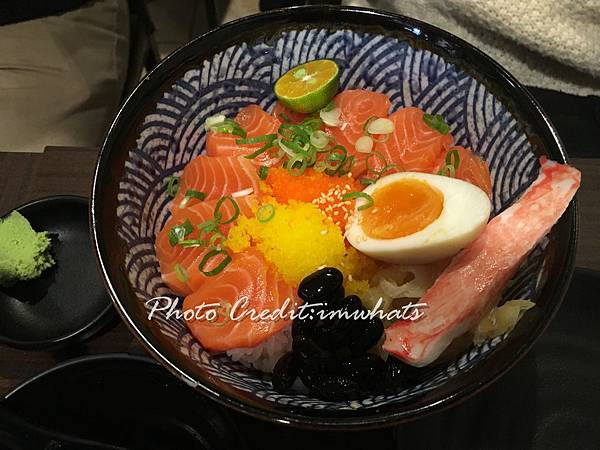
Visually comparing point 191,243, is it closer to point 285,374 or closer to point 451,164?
point 285,374

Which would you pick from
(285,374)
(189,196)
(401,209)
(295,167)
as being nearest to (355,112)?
(295,167)

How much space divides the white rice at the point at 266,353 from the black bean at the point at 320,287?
144 mm

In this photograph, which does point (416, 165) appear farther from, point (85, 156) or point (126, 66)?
point (126, 66)

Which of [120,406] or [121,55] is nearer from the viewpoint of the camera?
[120,406]

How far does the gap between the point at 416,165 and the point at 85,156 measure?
2.96 feet

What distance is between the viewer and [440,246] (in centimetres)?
108

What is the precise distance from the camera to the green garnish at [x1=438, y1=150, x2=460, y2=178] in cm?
125

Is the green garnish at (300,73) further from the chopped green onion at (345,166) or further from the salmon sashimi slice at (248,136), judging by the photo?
the chopped green onion at (345,166)

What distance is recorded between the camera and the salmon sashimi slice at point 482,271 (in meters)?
0.98

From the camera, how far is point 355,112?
1.36 m

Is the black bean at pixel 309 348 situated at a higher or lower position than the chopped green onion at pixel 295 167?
lower

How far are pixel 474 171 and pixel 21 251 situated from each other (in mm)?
1050

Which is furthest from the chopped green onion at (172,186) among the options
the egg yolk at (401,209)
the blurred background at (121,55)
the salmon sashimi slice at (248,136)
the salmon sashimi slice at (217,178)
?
the blurred background at (121,55)

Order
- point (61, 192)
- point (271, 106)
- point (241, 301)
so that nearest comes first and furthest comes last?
point (241, 301), point (271, 106), point (61, 192)
